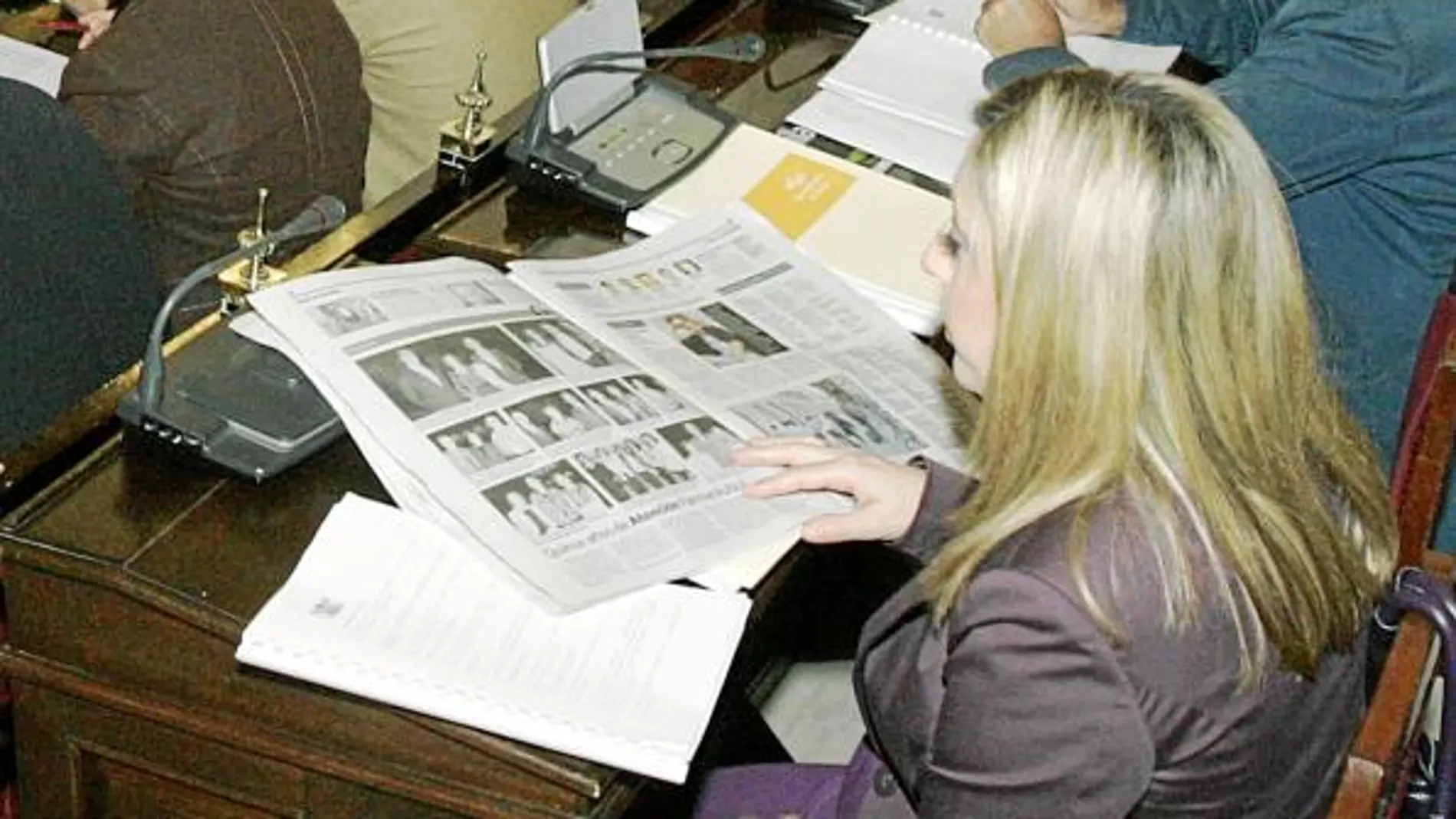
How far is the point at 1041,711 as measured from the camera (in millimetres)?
1272

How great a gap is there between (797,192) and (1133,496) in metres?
0.71

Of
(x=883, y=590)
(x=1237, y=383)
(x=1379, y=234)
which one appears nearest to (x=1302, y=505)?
(x=1237, y=383)

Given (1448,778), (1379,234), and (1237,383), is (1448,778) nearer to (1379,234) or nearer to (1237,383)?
(1237,383)

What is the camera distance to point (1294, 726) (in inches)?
53.9

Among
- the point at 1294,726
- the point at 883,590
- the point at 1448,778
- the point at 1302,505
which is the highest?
the point at 1302,505

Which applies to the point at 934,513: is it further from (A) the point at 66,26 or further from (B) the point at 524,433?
(A) the point at 66,26

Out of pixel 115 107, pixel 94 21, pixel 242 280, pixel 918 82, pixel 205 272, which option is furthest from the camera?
pixel 94 21

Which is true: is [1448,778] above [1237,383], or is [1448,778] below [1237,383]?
below

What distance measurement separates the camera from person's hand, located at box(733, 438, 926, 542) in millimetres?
1552

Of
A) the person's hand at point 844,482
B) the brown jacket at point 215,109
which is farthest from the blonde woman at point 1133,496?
the brown jacket at point 215,109

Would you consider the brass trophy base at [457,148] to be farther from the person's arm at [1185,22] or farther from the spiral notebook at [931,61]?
the person's arm at [1185,22]

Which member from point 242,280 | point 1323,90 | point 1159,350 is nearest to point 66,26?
point 242,280

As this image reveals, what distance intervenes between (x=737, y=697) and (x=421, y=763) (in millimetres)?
847

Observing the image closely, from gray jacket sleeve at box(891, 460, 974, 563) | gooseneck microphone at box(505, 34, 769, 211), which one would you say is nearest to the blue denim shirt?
gooseneck microphone at box(505, 34, 769, 211)
